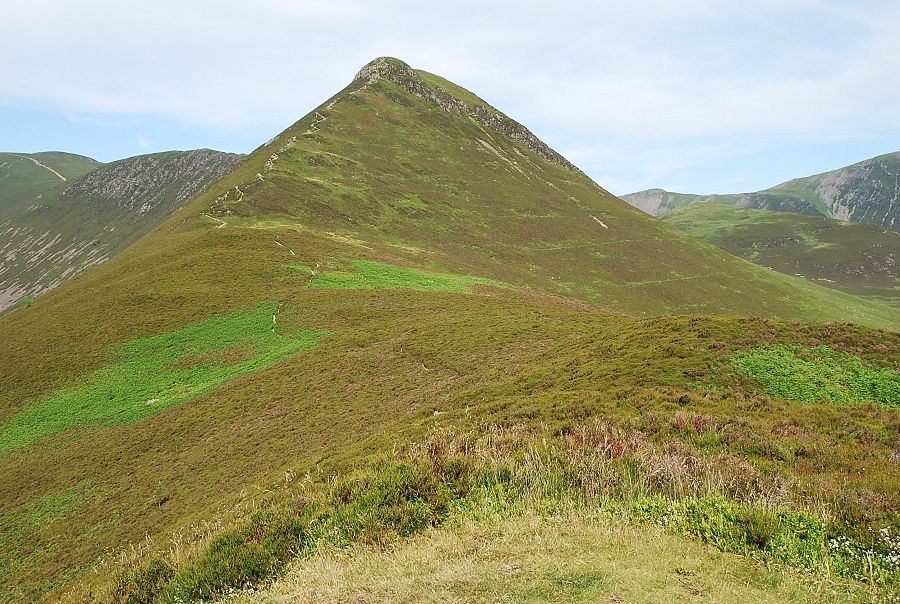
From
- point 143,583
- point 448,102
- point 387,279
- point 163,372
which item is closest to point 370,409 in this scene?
point 143,583

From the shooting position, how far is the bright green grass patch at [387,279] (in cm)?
5578

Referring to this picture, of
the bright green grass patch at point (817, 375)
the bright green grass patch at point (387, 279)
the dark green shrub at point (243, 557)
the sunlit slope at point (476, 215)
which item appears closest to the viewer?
the dark green shrub at point (243, 557)

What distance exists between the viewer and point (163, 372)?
39719 millimetres

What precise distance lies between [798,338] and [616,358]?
27.1 feet

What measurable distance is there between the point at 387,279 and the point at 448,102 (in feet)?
417

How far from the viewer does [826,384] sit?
17688 mm

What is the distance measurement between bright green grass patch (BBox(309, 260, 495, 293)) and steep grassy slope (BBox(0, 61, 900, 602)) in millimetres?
473

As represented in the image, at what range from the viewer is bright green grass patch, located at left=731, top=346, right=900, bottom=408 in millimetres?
16828

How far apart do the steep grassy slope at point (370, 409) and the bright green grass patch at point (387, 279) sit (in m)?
0.47

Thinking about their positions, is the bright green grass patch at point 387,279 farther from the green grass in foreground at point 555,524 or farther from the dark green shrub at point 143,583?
the dark green shrub at point 143,583

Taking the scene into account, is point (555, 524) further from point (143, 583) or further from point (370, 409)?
point (370, 409)

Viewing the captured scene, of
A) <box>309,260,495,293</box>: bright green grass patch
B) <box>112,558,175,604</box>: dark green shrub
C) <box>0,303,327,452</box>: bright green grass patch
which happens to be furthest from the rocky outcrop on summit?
<box>112,558,175,604</box>: dark green shrub

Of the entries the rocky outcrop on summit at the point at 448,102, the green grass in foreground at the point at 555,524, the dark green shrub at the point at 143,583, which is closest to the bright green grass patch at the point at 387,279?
the green grass in foreground at the point at 555,524

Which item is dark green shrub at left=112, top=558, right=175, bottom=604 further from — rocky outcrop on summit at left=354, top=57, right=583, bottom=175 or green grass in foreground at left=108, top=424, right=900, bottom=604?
rocky outcrop on summit at left=354, top=57, right=583, bottom=175
